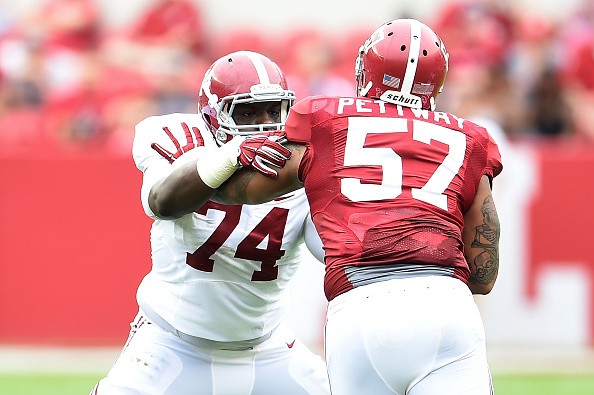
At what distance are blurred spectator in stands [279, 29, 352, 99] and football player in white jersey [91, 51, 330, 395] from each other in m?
5.47

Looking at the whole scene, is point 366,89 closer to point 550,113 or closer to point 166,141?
point 166,141

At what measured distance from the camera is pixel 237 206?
4566 mm

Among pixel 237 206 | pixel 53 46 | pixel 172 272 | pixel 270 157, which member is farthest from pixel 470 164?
pixel 53 46

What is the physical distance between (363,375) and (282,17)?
29.6ft

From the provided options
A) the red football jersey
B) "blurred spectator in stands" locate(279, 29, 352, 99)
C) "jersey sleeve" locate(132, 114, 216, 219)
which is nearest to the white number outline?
the red football jersey

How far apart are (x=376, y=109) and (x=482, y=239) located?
578 millimetres

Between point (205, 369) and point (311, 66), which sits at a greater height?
point (205, 369)

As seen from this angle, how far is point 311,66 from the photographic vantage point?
10758 millimetres

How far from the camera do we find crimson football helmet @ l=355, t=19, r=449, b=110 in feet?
12.9

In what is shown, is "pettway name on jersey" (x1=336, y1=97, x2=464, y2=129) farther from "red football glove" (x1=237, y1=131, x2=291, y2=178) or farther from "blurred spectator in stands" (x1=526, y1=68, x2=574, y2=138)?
"blurred spectator in stands" (x1=526, y1=68, x2=574, y2=138)

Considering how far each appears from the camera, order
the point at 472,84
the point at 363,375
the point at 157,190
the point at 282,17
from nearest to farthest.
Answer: the point at 363,375 < the point at 157,190 < the point at 472,84 < the point at 282,17

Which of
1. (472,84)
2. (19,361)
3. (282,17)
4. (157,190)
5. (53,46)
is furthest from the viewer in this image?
(282,17)

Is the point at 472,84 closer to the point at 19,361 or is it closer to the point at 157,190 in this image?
the point at 19,361

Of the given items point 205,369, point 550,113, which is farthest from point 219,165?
point 550,113
